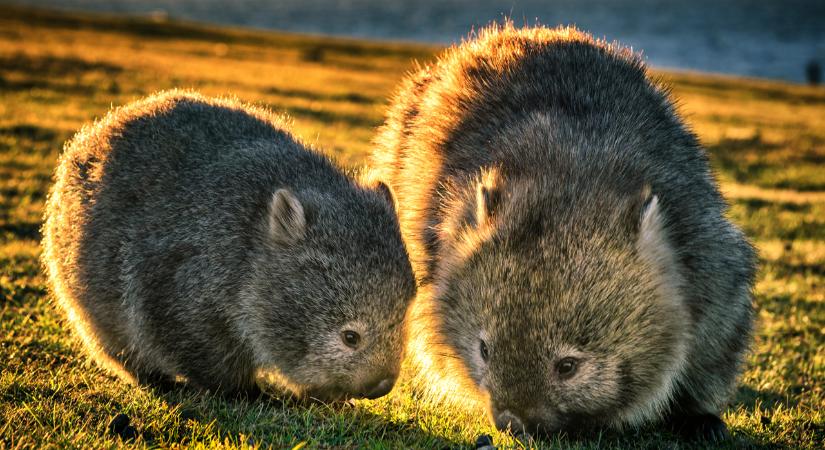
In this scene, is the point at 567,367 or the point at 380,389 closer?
the point at 567,367

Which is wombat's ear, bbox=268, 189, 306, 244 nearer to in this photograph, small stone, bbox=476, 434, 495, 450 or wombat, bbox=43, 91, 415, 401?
wombat, bbox=43, 91, 415, 401

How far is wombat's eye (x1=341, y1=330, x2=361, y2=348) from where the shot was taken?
4852mm

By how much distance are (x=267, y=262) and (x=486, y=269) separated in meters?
1.52

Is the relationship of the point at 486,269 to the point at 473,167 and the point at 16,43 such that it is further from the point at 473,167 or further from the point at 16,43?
the point at 16,43

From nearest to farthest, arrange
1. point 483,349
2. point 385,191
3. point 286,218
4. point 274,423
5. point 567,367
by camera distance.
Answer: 1. point 567,367
2. point 483,349
3. point 274,423
4. point 286,218
5. point 385,191

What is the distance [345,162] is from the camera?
12.3m

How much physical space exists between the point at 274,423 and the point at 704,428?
264cm

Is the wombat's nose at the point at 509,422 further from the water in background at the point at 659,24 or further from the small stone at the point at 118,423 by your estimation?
the water in background at the point at 659,24

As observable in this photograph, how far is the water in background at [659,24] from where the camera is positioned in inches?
3125

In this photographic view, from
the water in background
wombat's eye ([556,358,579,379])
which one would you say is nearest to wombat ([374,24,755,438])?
wombat's eye ([556,358,579,379])

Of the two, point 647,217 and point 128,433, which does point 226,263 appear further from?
point 647,217

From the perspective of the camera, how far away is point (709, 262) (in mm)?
4711

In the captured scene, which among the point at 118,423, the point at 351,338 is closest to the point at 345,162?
the point at 351,338

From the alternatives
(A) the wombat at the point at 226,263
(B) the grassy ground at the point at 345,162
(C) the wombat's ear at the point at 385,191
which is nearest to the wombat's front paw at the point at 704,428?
(B) the grassy ground at the point at 345,162
